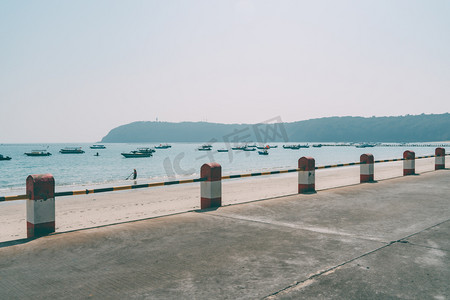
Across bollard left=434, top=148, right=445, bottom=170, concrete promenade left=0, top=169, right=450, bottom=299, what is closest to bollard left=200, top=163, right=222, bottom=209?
concrete promenade left=0, top=169, right=450, bottom=299

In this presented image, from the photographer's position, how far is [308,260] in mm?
5238

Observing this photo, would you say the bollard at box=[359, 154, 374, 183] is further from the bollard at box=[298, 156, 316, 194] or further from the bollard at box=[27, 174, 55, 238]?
the bollard at box=[27, 174, 55, 238]

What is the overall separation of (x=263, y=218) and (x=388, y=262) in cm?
350

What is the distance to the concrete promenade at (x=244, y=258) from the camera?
13.8 ft

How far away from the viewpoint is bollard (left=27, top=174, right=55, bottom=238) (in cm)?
693

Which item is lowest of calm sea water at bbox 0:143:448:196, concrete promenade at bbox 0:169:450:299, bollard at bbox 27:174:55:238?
calm sea water at bbox 0:143:448:196

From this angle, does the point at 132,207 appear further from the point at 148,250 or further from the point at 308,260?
the point at 308,260

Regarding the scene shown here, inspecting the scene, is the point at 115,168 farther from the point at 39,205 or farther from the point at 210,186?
the point at 39,205

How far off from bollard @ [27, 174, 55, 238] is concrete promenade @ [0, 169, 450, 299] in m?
0.36

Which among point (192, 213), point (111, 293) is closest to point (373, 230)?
point (192, 213)

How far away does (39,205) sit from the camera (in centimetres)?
701

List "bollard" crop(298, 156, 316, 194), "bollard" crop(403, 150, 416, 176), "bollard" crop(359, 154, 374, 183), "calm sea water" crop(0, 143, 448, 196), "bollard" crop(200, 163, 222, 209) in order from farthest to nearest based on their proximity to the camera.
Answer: "calm sea water" crop(0, 143, 448, 196) → "bollard" crop(403, 150, 416, 176) → "bollard" crop(359, 154, 374, 183) → "bollard" crop(298, 156, 316, 194) → "bollard" crop(200, 163, 222, 209)

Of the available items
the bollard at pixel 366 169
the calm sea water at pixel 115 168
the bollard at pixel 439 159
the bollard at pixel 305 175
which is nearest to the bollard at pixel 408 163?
the bollard at pixel 366 169

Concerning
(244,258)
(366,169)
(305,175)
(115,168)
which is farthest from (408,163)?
(115,168)
